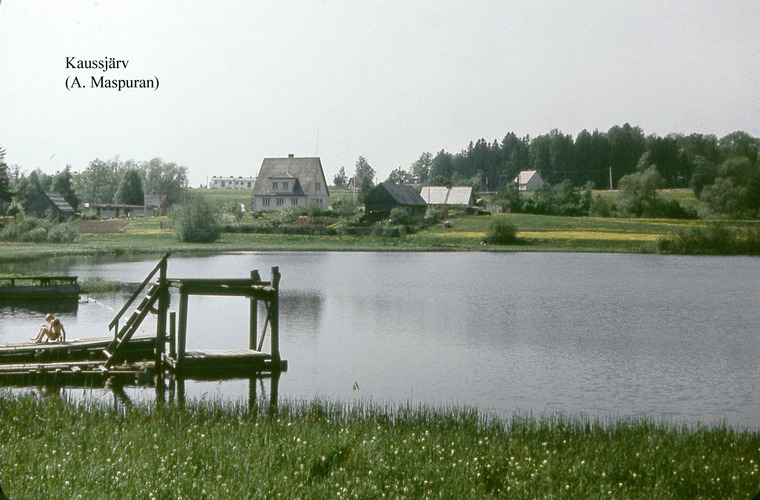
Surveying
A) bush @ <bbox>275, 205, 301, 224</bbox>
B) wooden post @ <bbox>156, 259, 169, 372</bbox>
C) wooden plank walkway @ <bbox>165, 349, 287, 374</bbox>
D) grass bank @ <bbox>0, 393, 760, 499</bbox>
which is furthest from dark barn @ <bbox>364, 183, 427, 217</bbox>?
grass bank @ <bbox>0, 393, 760, 499</bbox>

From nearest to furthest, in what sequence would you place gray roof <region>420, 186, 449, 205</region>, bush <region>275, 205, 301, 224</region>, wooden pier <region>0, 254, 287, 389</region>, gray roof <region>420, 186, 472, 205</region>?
wooden pier <region>0, 254, 287, 389</region> → bush <region>275, 205, 301, 224</region> → gray roof <region>420, 186, 449, 205</region> → gray roof <region>420, 186, 472, 205</region>

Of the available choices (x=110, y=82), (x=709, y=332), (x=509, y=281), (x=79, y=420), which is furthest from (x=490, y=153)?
(x=79, y=420)

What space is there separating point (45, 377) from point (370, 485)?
8813 millimetres

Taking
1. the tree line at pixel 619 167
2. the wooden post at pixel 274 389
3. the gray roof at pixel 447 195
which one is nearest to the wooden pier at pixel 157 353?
the wooden post at pixel 274 389

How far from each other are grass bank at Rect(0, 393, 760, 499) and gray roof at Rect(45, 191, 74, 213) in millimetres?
12184

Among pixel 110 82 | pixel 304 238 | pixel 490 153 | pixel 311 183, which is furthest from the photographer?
pixel 490 153

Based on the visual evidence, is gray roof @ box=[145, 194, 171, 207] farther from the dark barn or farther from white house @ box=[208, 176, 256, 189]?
the dark barn

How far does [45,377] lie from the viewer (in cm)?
1320

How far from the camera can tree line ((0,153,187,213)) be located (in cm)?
1995

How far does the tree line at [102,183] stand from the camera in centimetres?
1995

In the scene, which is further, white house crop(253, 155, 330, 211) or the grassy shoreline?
the grassy shoreline

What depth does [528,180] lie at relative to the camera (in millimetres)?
29516

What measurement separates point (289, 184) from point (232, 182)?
3.27 m

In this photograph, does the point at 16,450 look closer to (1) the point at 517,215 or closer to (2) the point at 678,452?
(2) the point at 678,452
